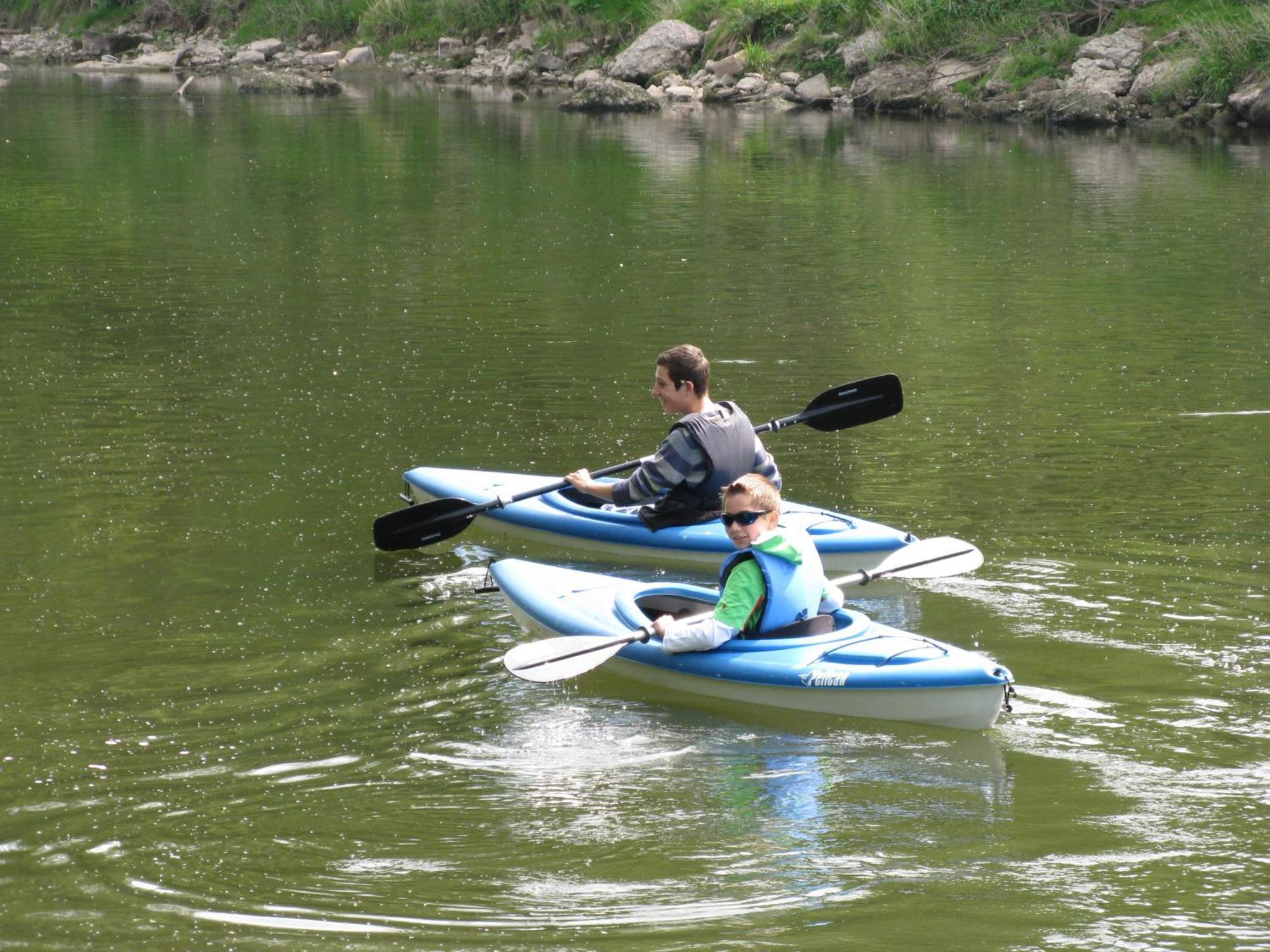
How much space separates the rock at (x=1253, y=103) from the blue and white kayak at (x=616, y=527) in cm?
2298

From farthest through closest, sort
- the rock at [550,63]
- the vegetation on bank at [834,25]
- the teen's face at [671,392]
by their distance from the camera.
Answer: the rock at [550,63] < the vegetation on bank at [834,25] < the teen's face at [671,392]

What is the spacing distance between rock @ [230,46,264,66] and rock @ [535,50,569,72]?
8966mm

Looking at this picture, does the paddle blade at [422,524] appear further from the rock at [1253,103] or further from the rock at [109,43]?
the rock at [109,43]

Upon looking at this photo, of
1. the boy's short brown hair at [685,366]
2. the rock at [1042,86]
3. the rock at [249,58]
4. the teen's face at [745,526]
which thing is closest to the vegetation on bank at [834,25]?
the rock at [1042,86]

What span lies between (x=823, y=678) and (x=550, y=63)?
37.6m

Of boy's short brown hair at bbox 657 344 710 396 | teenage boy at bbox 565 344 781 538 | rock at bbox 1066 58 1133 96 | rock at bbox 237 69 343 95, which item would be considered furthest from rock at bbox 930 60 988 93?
boy's short brown hair at bbox 657 344 710 396

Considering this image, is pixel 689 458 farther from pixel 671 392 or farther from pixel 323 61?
pixel 323 61

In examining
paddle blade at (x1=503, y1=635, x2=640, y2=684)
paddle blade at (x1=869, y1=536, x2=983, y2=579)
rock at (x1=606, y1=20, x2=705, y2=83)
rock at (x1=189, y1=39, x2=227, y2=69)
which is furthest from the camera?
rock at (x1=189, y1=39, x2=227, y2=69)

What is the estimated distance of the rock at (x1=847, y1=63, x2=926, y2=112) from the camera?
33781 mm

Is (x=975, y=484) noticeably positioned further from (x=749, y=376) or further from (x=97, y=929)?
(x=97, y=929)

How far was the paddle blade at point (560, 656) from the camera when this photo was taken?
249 inches

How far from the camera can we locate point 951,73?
3400 centimetres

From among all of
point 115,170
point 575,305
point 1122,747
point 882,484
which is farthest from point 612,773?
point 115,170

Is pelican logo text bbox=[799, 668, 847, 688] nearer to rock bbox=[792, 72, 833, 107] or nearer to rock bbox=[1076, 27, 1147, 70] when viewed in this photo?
rock bbox=[1076, 27, 1147, 70]
